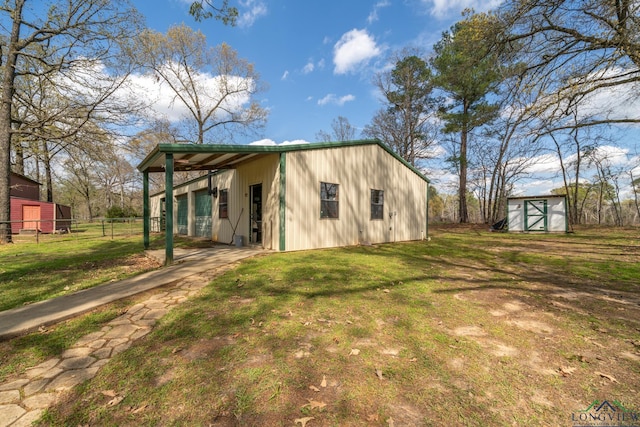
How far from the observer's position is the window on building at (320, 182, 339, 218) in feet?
27.3

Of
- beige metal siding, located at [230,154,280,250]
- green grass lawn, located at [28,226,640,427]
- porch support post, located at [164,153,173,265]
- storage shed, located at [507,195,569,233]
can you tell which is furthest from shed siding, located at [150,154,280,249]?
storage shed, located at [507,195,569,233]

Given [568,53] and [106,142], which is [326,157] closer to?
[568,53]

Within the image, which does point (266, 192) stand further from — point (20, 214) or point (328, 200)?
point (20, 214)

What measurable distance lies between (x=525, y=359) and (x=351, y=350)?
1.51 m

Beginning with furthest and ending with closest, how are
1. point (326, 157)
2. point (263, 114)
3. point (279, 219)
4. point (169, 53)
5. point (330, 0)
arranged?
point (263, 114) < point (169, 53) < point (330, 0) < point (326, 157) < point (279, 219)

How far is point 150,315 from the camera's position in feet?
10.6

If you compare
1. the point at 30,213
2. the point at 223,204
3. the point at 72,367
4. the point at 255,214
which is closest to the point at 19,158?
the point at 30,213

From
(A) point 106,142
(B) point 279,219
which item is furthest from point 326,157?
(A) point 106,142

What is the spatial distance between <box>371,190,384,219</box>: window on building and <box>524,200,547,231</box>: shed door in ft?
37.8

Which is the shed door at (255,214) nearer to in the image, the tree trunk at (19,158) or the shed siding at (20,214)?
the tree trunk at (19,158)

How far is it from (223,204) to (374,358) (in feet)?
30.4

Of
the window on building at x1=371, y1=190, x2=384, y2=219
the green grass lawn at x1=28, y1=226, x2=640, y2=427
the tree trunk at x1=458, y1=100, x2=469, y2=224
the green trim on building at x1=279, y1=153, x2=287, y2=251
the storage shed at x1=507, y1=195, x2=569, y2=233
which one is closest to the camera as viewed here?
the green grass lawn at x1=28, y1=226, x2=640, y2=427

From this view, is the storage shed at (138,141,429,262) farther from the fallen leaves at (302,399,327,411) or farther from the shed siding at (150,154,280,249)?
the fallen leaves at (302,399,327,411)

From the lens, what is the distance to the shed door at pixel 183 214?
571 inches
